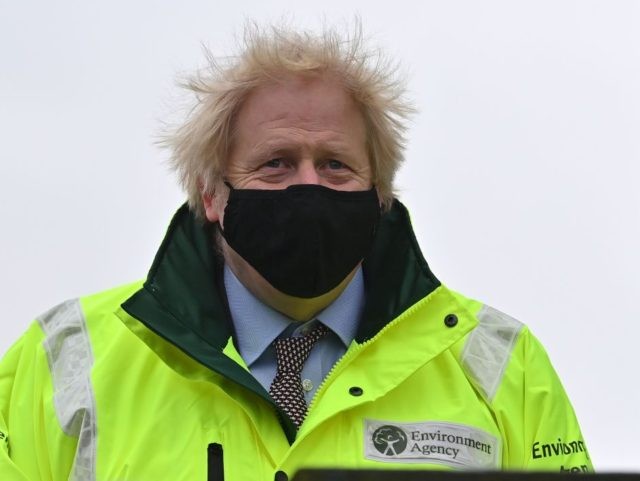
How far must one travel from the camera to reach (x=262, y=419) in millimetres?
3182

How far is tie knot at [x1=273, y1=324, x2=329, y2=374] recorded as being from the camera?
3.42 metres

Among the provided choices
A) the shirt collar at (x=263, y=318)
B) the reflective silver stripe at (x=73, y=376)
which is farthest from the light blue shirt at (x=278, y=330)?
the reflective silver stripe at (x=73, y=376)

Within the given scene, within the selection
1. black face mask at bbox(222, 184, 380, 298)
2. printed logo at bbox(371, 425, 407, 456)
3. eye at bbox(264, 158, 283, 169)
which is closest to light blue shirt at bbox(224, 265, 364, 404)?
black face mask at bbox(222, 184, 380, 298)

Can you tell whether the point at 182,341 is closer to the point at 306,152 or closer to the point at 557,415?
the point at 306,152

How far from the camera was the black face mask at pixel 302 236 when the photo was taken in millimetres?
3459

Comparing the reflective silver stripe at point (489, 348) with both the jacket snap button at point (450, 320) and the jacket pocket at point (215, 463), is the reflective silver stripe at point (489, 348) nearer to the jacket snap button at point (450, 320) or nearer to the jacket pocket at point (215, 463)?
the jacket snap button at point (450, 320)

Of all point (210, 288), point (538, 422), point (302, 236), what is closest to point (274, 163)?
point (302, 236)

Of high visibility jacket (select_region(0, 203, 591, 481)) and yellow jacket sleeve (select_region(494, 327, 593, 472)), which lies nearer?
high visibility jacket (select_region(0, 203, 591, 481))

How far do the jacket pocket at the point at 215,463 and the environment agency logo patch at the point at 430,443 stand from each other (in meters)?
0.43

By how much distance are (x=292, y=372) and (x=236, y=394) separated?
0.77 ft

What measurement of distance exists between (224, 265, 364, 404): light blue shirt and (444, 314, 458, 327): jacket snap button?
0.29 meters

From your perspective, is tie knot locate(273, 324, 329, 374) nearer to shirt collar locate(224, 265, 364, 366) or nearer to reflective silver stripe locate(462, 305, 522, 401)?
shirt collar locate(224, 265, 364, 366)

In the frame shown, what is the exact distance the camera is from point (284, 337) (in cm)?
351

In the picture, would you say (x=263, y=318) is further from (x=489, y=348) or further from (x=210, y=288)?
(x=489, y=348)
